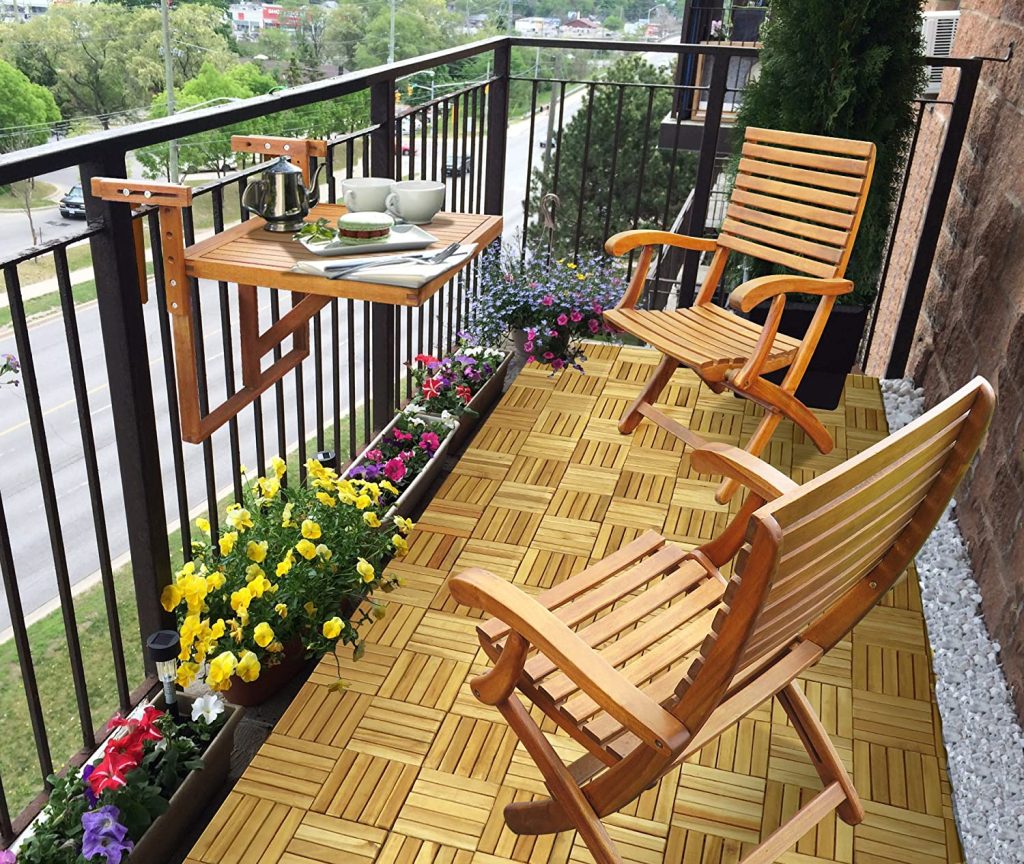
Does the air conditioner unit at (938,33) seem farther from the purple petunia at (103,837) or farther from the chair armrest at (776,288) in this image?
the purple petunia at (103,837)

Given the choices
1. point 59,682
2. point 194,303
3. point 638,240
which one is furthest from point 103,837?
point 59,682

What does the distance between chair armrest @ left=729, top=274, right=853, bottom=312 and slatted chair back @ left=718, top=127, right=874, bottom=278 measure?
16cm

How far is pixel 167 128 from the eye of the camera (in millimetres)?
1571

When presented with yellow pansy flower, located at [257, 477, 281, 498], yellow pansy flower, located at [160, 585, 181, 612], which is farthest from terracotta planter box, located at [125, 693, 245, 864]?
yellow pansy flower, located at [257, 477, 281, 498]

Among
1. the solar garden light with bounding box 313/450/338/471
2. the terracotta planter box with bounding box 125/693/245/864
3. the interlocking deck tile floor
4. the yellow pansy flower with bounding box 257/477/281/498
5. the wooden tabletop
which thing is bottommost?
the interlocking deck tile floor

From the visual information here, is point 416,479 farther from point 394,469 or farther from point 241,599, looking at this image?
point 241,599

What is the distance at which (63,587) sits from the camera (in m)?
1.56

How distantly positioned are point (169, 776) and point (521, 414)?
185 cm

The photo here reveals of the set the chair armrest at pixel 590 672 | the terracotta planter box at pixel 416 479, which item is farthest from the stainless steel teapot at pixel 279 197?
the chair armrest at pixel 590 672

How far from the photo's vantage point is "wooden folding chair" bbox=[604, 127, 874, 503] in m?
2.66

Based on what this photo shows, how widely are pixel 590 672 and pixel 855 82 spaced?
2.58 m

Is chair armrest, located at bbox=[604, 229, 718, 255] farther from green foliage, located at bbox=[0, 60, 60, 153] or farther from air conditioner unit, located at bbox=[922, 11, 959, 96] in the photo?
green foliage, located at bbox=[0, 60, 60, 153]

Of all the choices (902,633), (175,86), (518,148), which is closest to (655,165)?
(902,633)

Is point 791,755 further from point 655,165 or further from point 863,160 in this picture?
point 655,165
